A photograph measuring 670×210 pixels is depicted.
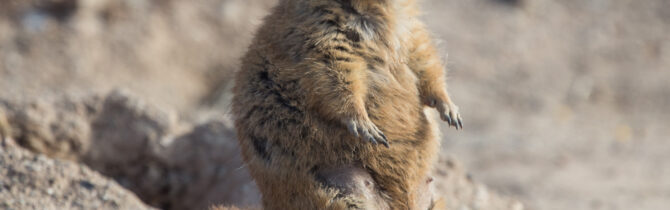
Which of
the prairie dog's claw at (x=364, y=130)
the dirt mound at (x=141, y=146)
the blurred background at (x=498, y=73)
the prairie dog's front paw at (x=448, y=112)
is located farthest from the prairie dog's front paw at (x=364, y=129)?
the blurred background at (x=498, y=73)

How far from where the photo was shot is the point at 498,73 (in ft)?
32.3

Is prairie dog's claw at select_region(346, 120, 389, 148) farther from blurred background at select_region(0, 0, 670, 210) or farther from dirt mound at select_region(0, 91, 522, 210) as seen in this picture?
blurred background at select_region(0, 0, 670, 210)

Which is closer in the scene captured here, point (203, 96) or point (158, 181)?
point (158, 181)

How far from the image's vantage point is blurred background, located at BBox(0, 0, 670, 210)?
25.9 ft

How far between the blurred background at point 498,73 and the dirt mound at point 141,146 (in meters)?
1.66

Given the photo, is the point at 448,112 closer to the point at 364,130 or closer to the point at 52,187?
the point at 364,130

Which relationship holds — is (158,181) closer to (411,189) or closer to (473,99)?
(411,189)

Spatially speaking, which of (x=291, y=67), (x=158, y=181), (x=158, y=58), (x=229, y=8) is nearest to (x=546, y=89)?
(x=229, y=8)

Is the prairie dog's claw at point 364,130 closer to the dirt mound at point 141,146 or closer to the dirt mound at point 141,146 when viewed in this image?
the dirt mound at point 141,146

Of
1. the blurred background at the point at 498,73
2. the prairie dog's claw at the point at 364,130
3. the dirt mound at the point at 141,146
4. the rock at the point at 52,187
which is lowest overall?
the prairie dog's claw at the point at 364,130

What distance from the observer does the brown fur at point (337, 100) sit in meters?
3.73

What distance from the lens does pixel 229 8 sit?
30.5 feet

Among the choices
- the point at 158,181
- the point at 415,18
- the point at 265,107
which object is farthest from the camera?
the point at 158,181

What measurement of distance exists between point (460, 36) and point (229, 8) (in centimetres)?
312
